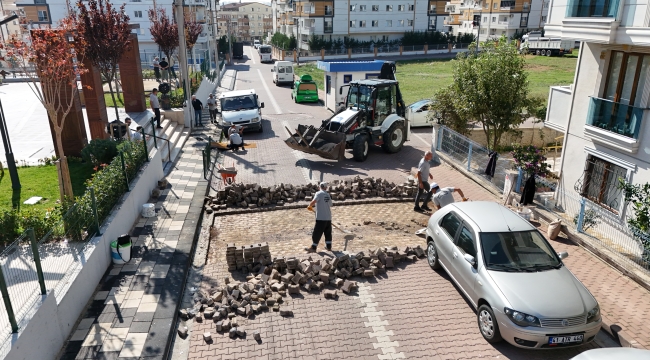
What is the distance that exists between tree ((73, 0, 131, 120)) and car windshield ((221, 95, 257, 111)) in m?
7.25

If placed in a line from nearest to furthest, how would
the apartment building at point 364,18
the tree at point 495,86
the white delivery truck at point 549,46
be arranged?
the tree at point 495,86 → the white delivery truck at point 549,46 → the apartment building at point 364,18

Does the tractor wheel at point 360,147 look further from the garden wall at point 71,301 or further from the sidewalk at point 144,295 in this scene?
the garden wall at point 71,301

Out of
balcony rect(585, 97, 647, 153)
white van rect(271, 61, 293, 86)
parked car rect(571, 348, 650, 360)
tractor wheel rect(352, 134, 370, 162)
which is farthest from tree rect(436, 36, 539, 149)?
white van rect(271, 61, 293, 86)

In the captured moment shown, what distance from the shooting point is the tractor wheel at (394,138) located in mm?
16853

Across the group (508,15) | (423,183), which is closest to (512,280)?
(423,183)

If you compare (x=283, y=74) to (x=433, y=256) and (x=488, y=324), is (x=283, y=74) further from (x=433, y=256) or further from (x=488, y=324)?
(x=488, y=324)

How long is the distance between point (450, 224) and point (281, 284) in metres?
3.19

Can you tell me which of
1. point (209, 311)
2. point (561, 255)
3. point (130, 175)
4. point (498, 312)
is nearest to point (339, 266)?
point (209, 311)

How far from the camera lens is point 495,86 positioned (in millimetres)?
13086

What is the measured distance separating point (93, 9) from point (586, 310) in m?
14.3

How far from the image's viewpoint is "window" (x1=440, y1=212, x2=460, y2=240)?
7.89m

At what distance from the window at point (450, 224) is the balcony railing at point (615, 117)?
4.50m

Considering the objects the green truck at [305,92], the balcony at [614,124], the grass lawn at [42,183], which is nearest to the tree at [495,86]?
the balcony at [614,124]

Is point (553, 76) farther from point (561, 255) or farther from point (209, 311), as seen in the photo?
point (209, 311)
